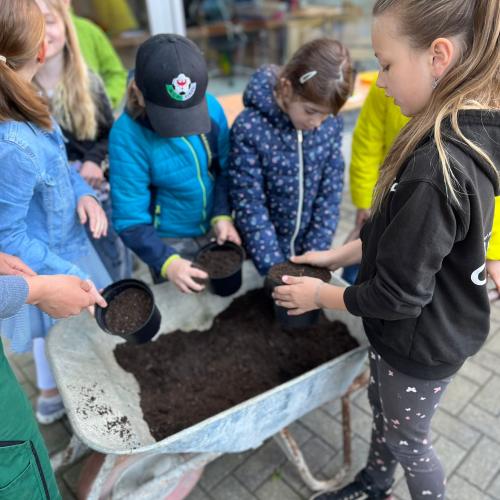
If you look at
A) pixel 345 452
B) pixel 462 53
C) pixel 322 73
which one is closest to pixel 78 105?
pixel 322 73

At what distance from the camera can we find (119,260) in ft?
7.47

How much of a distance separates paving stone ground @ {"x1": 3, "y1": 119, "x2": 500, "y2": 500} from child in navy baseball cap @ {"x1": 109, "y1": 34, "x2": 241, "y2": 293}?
974 mm

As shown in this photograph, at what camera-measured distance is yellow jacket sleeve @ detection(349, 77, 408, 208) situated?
1.97m

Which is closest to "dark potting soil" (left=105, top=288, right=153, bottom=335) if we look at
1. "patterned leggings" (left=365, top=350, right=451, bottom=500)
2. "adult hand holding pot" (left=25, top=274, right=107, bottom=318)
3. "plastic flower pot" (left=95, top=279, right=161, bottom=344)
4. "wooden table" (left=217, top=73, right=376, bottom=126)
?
"plastic flower pot" (left=95, top=279, right=161, bottom=344)

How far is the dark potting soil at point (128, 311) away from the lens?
1.59 metres

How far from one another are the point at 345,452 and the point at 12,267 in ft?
5.03

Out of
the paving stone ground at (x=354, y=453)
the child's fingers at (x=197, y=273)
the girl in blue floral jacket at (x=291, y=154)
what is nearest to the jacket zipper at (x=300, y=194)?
the girl in blue floral jacket at (x=291, y=154)

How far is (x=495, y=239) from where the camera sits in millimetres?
1336

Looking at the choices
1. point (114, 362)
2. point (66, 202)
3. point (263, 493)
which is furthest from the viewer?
point (263, 493)

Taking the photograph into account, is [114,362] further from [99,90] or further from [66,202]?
[99,90]

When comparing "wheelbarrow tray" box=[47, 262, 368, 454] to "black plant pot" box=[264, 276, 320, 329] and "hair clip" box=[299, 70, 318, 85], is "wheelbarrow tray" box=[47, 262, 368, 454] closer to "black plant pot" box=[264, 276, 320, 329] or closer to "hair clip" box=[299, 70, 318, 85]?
"black plant pot" box=[264, 276, 320, 329]

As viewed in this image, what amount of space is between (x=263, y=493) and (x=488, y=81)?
1.82 metres

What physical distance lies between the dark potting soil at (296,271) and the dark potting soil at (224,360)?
37 centimetres

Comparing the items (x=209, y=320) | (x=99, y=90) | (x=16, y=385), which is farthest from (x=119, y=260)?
(x=16, y=385)
